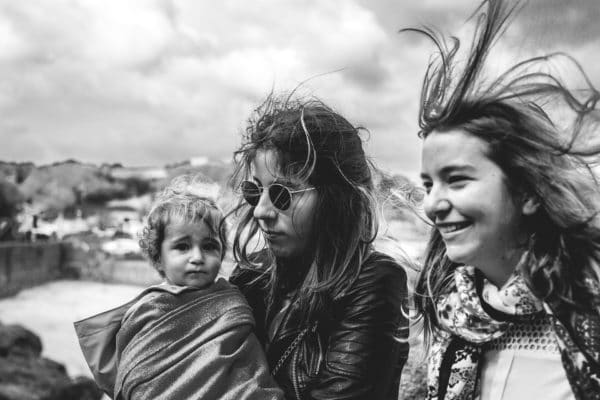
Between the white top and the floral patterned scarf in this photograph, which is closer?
the floral patterned scarf

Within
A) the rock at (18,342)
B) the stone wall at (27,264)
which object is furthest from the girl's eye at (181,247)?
the stone wall at (27,264)

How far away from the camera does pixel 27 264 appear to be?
35.3m

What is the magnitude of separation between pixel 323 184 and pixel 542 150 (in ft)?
2.35

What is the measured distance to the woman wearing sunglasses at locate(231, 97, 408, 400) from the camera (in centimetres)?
168

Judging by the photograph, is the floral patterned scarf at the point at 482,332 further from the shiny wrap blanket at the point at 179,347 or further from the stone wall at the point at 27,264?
the stone wall at the point at 27,264

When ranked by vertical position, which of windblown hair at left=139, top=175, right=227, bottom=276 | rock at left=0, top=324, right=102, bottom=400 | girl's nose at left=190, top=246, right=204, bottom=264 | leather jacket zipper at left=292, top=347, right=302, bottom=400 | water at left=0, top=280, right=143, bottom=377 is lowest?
water at left=0, top=280, right=143, bottom=377

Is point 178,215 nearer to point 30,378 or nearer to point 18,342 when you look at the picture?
point 30,378

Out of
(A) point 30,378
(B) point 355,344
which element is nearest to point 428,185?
(B) point 355,344

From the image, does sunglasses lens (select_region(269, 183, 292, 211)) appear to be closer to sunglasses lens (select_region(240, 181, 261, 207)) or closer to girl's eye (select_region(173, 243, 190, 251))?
sunglasses lens (select_region(240, 181, 261, 207))

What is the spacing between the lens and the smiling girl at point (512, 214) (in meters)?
1.30

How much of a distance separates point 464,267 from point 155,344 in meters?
Result: 0.92

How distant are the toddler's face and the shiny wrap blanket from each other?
0.15ft

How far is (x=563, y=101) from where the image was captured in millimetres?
1361

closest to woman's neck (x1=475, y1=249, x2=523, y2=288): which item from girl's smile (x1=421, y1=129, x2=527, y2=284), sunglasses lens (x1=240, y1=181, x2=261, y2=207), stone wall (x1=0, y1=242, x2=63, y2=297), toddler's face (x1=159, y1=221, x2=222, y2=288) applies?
girl's smile (x1=421, y1=129, x2=527, y2=284)
